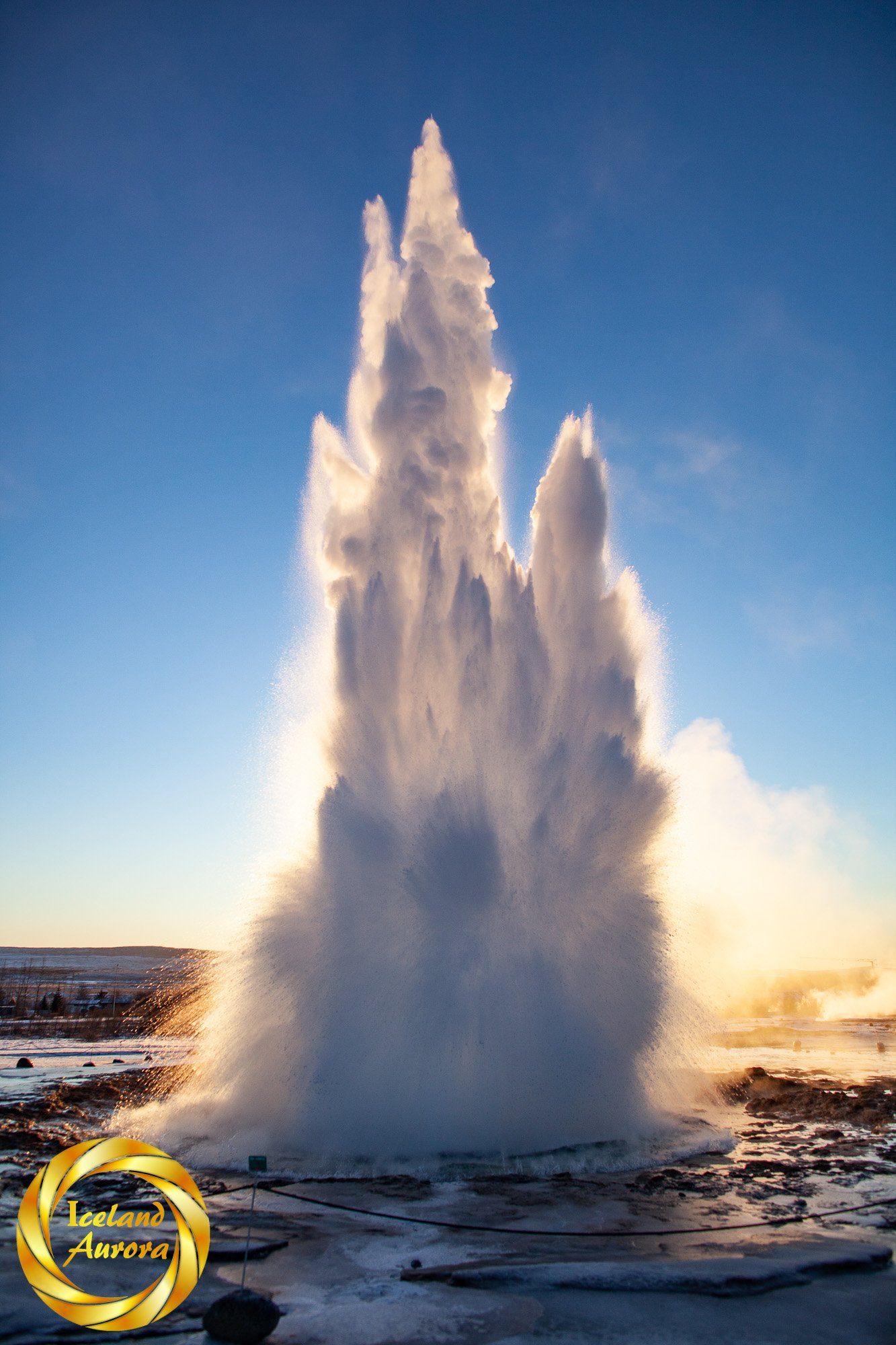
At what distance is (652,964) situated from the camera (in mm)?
18766

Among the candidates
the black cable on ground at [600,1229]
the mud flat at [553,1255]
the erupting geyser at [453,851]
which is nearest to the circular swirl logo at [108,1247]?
the mud flat at [553,1255]

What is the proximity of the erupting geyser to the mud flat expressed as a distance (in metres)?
2.15

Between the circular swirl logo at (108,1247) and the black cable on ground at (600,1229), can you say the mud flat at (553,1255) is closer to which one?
the black cable on ground at (600,1229)

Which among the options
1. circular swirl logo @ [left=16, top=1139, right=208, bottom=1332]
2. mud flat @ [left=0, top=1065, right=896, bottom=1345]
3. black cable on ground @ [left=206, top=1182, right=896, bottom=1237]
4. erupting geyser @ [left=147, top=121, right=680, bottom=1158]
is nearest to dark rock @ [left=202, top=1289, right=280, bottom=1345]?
mud flat @ [left=0, top=1065, right=896, bottom=1345]

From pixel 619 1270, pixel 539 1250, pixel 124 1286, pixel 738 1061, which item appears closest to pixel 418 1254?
pixel 539 1250

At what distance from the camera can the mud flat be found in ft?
25.4

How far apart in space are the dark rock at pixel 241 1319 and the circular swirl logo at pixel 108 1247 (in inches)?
39.2

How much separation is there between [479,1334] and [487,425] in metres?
24.0

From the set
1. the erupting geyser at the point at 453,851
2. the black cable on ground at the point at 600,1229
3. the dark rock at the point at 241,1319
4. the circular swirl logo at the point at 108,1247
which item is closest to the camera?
the dark rock at the point at 241,1319

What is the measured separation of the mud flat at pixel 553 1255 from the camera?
7742 millimetres

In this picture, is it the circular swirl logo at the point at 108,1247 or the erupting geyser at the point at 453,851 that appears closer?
the circular swirl logo at the point at 108,1247

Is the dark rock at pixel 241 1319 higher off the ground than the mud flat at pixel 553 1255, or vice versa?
the dark rock at pixel 241 1319

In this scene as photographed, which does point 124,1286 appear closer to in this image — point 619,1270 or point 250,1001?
point 619,1270

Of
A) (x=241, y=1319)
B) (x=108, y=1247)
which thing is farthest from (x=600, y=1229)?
(x=108, y=1247)
